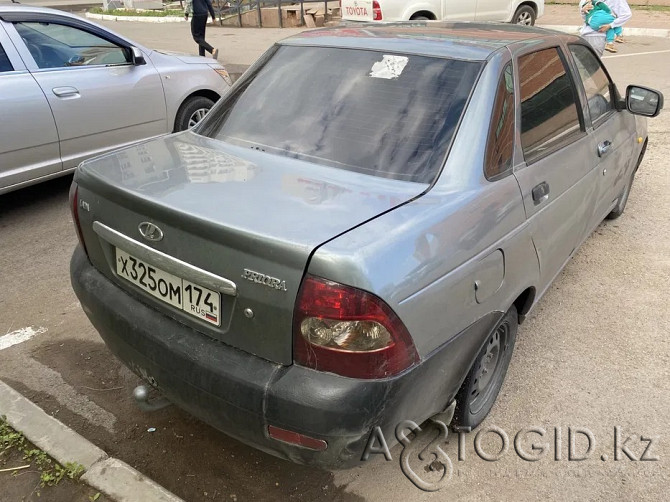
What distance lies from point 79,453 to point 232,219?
1332mm

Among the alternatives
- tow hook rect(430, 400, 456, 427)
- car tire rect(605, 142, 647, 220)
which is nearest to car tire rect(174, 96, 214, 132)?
car tire rect(605, 142, 647, 220)

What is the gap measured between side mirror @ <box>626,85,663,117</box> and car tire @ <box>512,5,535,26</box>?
10237 millimetres

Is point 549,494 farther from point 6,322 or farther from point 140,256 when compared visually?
point 6,322

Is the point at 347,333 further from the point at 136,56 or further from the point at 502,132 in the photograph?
the point at 136,56

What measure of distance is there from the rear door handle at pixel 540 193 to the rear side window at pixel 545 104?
0.13 metres

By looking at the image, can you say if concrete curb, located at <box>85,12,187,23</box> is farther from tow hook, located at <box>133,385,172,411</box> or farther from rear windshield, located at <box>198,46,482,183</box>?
tow hook, located at <box>133,385,172,411</box>

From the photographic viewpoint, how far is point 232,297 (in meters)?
1.95

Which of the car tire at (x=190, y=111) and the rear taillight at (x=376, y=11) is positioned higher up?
the rear taillight at (x=376, y=11)

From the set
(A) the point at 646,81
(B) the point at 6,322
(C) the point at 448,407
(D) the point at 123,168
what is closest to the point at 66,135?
(B) the point at 6,322

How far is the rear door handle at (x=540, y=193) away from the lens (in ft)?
8.51

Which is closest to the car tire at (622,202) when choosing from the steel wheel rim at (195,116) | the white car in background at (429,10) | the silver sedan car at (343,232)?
the silver sedan car at (343,232)

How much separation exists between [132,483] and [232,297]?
0.98m

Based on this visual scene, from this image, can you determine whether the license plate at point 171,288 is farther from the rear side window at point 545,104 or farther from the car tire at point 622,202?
the car tire at point 622,202

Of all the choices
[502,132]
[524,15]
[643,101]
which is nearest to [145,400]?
[502,132]
